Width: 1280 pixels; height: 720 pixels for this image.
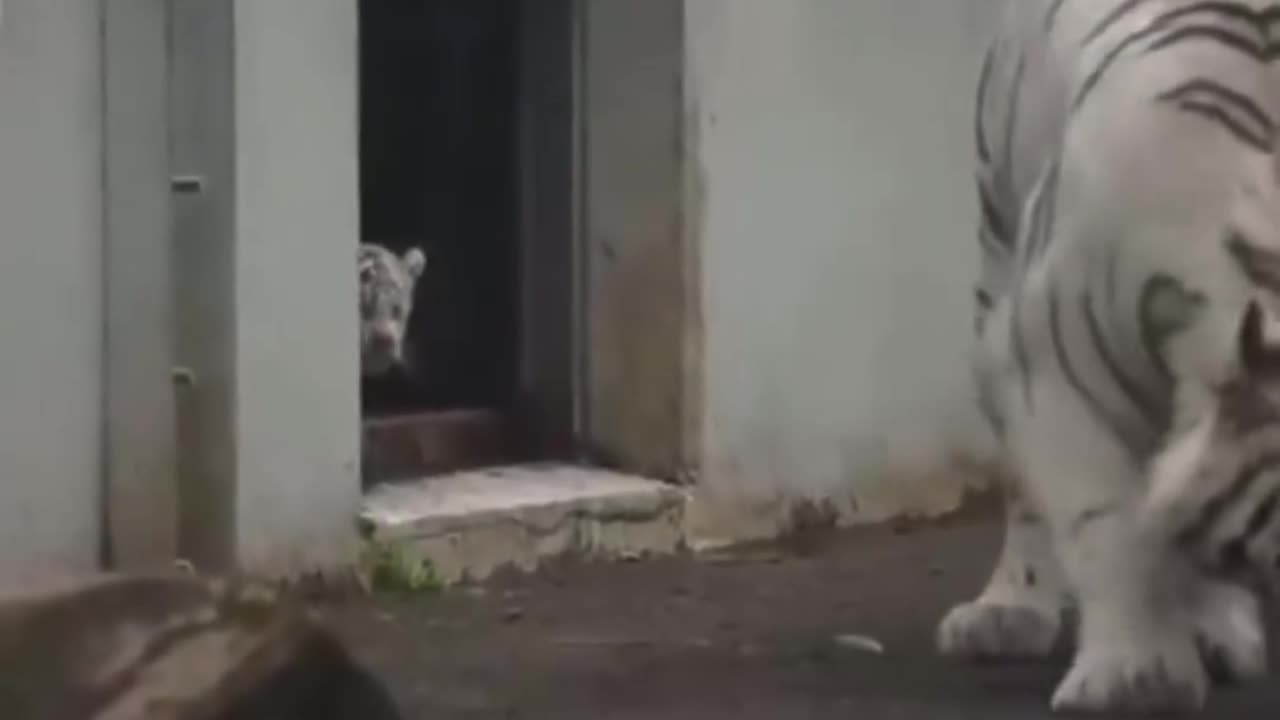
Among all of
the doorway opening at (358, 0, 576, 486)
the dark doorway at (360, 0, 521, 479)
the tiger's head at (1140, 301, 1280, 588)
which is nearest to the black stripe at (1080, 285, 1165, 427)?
the tiger's head at (1140, 301, 1280, 588)

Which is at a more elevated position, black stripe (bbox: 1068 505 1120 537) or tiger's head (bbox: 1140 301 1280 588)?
tiger's head (bbox: 1140 301 1280 588)

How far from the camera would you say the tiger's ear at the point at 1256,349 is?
193 cm

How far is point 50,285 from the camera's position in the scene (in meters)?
2.87

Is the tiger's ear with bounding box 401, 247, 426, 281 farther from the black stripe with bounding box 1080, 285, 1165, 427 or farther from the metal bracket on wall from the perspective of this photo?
the black stripe with bounding box 1080, 285, 1165, 427

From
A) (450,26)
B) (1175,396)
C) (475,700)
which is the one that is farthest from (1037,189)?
(450,26)

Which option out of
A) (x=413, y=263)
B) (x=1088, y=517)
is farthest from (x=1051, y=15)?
(x=413, y=263)

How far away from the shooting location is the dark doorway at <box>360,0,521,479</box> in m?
3.70

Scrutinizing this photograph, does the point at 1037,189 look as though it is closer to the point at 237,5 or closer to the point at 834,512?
the point at 237,5

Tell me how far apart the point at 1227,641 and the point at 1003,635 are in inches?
10.3

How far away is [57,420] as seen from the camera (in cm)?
288

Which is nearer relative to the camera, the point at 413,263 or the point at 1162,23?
the point at 1162,23

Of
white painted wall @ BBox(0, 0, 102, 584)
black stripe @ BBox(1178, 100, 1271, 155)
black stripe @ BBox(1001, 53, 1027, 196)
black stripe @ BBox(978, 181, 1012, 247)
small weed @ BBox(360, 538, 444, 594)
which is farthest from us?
small weed @ BBox(360, 538, 444, 594)

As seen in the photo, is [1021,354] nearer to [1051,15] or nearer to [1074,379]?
[1074,379]

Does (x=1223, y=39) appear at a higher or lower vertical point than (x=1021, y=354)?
higher
